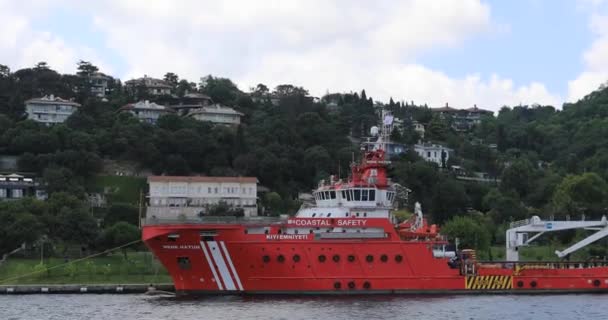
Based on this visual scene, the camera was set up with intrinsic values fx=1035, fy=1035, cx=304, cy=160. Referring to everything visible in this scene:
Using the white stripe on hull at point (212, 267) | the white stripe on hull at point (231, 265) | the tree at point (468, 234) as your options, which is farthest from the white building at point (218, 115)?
the white stripe on hull at point (231, 265)

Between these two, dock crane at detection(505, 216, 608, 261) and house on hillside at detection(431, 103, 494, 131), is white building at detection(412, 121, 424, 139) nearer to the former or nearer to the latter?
house on hillside at detection(431, 103, 494, 131)

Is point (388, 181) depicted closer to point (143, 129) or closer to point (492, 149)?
point (143, 129)

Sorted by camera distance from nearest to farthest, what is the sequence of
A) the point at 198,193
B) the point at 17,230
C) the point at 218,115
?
the point at 17,230
the point at 198,193
the point at 218,115

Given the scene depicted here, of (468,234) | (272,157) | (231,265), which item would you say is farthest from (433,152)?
(231,265)

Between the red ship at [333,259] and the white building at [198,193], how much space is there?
33394mm

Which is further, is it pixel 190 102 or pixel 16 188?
pixel 190 102

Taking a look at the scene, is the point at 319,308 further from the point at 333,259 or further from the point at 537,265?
the point at 537,265

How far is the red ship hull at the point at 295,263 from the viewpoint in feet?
152

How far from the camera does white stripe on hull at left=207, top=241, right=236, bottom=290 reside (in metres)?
46.3

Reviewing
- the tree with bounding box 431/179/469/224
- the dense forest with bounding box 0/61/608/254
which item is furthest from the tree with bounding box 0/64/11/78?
the tree with bounding box 431/179/469/224

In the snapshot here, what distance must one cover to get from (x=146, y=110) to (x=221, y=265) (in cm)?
6518

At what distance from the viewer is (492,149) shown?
11538 centimetres

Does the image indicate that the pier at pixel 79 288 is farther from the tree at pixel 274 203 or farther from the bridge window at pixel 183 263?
the tree at pixel 274 203

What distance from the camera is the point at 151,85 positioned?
127 metres
